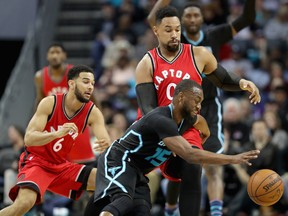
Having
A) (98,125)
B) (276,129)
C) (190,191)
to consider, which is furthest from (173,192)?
(276,129)

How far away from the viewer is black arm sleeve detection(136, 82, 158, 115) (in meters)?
8.74

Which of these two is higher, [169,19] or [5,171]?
[169,19]

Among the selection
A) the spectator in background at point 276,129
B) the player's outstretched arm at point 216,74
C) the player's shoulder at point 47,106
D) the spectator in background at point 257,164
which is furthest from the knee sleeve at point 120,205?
the spectator in background at point 276,129

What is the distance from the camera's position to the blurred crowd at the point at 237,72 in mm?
12622

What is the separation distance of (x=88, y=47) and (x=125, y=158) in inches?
395

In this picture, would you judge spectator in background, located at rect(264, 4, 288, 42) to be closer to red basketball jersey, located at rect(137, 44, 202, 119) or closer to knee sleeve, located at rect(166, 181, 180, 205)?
knee sleeve, located at rect(166, 181, 180, 205)

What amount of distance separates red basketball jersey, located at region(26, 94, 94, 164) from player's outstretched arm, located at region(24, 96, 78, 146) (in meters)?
0.09

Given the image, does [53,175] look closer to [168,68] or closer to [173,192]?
[173,192]

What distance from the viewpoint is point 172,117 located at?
802 centimetres

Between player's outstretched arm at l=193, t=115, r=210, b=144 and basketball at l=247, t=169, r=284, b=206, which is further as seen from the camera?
player's outstretched arm at l=193, t=115, r=210, b=144

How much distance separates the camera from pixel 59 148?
941cm

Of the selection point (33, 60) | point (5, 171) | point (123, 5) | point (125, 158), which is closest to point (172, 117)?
point (125, 158)

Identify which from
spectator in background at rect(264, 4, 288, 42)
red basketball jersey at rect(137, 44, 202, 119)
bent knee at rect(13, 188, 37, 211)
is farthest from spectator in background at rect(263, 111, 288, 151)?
bent knee at rect(13, 188, 37, 211)

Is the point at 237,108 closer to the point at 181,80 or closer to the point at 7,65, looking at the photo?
the point at 181,80
